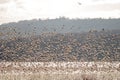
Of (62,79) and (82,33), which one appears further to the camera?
(82,33)

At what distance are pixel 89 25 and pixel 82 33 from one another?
452 centimetres

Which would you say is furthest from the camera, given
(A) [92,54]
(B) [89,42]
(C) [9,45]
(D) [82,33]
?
(D) [82,33]

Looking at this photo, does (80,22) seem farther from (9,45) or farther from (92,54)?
(9,45)

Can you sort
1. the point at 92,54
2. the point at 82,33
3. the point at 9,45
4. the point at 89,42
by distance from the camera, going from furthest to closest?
the point at 82,33
the point at 89,42
the point at 92,54
the point at 9,45

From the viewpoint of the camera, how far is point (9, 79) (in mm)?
14164

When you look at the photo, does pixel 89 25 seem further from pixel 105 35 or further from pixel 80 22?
pixel 105 35

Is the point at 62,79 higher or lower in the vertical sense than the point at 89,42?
higher

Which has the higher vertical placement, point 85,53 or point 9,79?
point 9,79

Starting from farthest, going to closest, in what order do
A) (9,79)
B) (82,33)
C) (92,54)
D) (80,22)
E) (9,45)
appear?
(80,22)
(82,33)
(92,54)
(9,45)
(9,79)

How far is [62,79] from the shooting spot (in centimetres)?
1421

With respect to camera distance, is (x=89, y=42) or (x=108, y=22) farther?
(x=108, y=22)

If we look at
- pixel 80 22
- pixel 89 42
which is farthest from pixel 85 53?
pixel 80 22

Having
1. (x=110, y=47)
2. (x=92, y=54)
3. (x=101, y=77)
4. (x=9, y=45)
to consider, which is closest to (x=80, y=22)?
(x=110, y=47)

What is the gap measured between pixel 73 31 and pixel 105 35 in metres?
14.8
